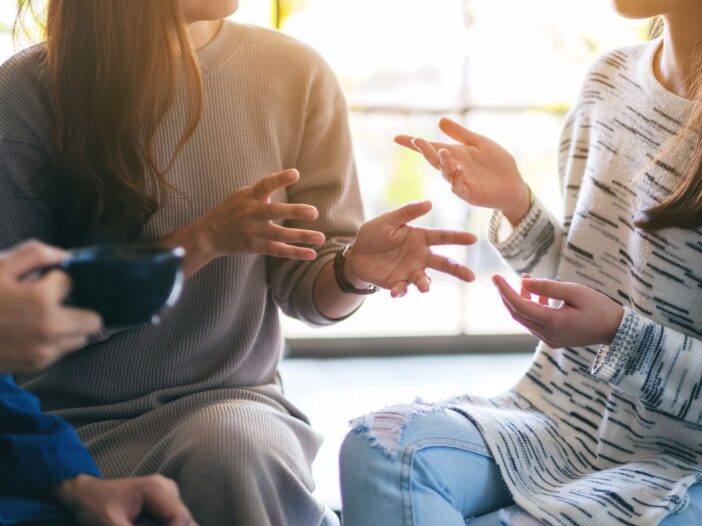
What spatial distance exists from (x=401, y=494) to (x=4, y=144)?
0.80 meters

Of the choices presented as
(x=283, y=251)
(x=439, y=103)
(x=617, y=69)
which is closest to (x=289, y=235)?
(x=283, y=251)

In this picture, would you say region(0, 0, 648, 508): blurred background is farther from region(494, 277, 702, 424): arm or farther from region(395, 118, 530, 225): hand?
region(494, 277, 702, 424): arm

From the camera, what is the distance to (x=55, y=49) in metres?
1.40

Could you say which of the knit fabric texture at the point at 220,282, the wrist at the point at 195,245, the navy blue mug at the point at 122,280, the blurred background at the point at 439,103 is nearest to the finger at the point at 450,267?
the knit fabric texture at the point at 220,282

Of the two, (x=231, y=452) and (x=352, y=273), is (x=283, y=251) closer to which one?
(x=352, y=273)

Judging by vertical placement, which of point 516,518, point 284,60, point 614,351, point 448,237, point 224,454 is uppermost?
point 284,60

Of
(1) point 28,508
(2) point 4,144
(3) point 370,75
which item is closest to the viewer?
(1) point 28,508

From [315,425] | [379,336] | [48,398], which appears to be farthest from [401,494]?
[379,336]

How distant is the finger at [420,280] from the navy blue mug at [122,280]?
0.54 meters

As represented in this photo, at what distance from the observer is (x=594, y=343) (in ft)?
4.17

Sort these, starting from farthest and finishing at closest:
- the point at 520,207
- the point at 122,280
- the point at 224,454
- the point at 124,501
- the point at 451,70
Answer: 1. the point at 451,70
2. the point at 520,207
3. the point at 224,454
4. the point at 124,501
5. the point at 122,280

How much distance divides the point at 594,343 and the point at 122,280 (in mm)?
716

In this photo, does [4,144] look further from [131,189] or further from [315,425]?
[315,425]

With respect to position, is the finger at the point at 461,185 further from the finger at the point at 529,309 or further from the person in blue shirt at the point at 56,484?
the person in blue shirt at the point at 56,484
